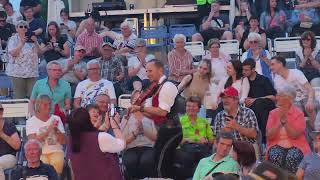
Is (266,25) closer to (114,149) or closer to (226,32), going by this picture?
(226,32)

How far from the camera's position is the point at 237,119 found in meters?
8.70

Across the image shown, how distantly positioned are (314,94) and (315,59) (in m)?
1.44

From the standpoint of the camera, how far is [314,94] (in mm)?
9758

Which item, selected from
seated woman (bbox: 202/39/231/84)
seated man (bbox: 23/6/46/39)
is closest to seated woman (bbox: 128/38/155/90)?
seated woman (bbox: 202/39/231/84)

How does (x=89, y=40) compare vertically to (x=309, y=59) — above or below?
above

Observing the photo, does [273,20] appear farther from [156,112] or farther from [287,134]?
[156,112]

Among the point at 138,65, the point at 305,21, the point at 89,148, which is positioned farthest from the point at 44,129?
the point at 305,21

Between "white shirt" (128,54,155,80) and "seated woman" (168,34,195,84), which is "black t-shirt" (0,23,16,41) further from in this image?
"seated woman" (168,34,195,84)

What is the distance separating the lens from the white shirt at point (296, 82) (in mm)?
9836

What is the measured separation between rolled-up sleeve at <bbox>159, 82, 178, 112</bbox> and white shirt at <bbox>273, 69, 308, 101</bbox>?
243 centimetres

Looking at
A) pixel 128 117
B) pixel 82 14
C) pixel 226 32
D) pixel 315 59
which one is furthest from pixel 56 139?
pixel 82 14

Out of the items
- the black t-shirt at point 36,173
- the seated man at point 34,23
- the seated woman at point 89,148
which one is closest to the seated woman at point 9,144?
the black t-shirt at point 36,173

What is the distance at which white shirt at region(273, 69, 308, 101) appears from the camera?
9.84 metres

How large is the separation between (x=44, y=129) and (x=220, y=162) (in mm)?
2233
